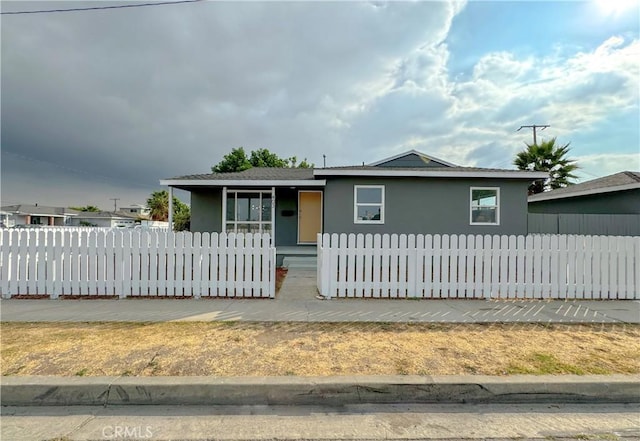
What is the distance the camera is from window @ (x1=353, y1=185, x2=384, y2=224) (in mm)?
11156

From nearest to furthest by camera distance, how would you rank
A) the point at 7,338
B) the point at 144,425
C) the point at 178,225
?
the point at 144,425
the point at 7,338
the point at 178,225

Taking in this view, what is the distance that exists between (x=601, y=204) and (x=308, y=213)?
41.2 ft

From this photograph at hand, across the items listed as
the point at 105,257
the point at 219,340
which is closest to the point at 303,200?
the point at 105,257

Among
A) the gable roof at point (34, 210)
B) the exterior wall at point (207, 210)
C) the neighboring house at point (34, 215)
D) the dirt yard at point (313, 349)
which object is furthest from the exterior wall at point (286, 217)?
the gable roof at point (34, 210)

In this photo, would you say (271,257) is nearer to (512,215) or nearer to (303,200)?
(303,200)

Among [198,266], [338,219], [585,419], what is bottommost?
[585,419]

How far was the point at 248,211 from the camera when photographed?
42.3ft

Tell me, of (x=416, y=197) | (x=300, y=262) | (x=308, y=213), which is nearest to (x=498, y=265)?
(x=416, y=197)

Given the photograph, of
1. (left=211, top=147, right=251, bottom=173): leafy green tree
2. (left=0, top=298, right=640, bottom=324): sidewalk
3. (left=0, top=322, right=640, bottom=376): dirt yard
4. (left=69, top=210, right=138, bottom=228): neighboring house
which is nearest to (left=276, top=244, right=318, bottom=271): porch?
(left=0, top=298, right=640, bottom=324): sidewalk

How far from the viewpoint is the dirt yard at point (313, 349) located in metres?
3.25

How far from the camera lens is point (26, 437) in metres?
2.40

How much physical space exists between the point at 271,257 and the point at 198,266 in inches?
56.4

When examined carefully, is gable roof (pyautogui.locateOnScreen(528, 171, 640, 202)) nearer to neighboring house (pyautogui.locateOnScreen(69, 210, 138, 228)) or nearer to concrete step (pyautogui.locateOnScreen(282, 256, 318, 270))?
concrete step (pyautogui.locateOnScreen(282, 256, 318, 270))

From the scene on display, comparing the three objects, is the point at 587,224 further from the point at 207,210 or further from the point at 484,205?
the point at 207,210
